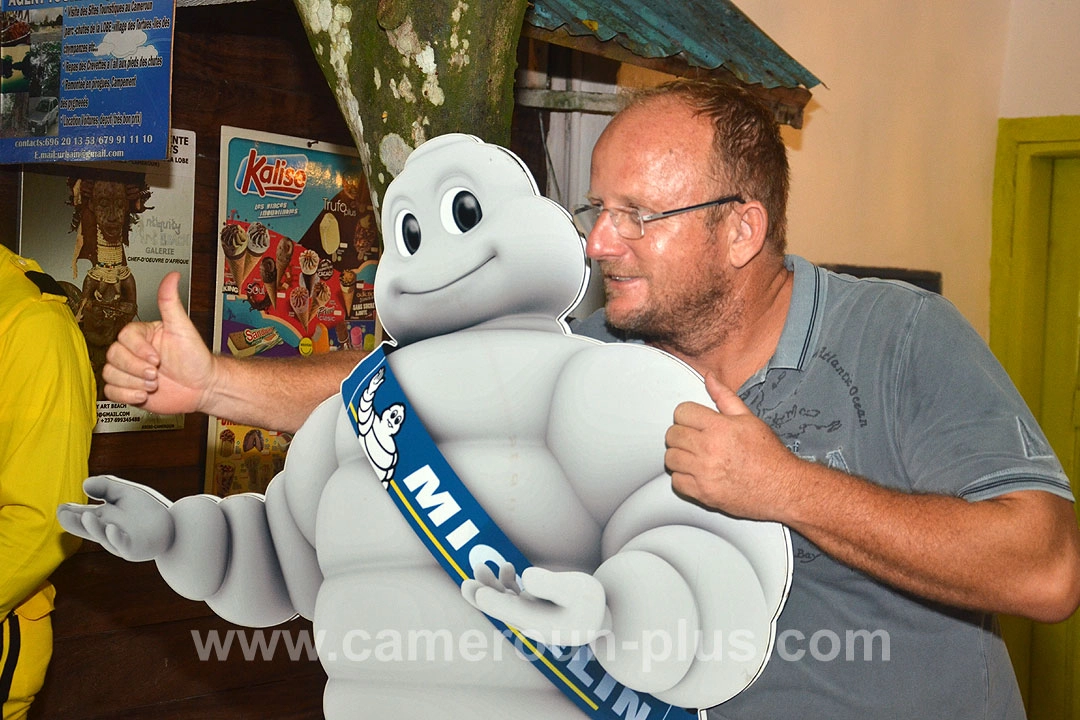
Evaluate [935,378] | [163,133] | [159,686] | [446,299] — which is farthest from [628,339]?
[159,686]

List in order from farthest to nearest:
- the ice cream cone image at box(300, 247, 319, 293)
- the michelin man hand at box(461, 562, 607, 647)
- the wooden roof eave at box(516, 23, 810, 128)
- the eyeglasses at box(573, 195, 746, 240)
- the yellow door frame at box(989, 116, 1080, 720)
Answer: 1. the yellow door frame at box(989, 116, 1080, 720)
2. the ice cream cone image at box(300, 247, 319, 293)
3. the wooden roof eave at box(516, 23, 810, 128)
4. the eyeglasses at box(573, 195, 746, 240)
5. the michelin man hand at box(461, 562, 607, 647)

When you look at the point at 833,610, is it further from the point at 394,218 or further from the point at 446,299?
the point at 394,218

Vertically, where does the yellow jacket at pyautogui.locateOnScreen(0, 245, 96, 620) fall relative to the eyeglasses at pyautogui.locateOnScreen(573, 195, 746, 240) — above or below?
below

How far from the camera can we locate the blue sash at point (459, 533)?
4.12 ft

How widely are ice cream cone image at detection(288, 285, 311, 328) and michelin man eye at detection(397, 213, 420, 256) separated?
1.21 metres

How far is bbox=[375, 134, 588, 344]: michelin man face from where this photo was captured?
1322mm

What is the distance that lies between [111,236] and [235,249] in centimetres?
28

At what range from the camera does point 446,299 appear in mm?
1384

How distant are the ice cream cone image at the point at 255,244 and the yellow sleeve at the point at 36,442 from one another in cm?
78

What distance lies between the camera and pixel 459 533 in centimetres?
130

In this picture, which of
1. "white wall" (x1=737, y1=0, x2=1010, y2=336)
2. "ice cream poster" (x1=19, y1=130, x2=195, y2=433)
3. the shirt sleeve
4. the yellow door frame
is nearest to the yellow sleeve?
"ice cream poster" (x1=19, y1=130, x2=195, y2=433)

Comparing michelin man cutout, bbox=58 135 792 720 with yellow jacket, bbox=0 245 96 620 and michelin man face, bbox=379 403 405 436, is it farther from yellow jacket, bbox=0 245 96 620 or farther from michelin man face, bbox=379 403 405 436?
yellow jacket, bbox=0 245 96 620

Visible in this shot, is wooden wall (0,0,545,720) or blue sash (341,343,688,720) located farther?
wooden wall (0,0,545,720)

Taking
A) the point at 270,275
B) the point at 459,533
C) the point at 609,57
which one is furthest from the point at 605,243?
the point at 270,275
